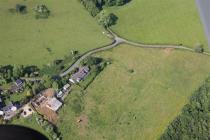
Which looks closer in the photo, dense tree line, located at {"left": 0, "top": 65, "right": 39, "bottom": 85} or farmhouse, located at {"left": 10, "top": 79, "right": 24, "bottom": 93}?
farmhouse, located at {"left": 10, "top": 79, "right": 24, "bottom": 93}

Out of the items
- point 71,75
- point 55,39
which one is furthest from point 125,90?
point 55,39

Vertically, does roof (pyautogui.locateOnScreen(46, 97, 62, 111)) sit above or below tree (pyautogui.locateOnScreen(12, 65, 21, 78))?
below

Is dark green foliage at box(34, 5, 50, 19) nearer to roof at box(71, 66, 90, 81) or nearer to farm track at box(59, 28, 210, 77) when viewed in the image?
farm track at box(59, 28, 210, 77)

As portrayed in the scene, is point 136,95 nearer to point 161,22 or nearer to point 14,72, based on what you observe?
point 161,22

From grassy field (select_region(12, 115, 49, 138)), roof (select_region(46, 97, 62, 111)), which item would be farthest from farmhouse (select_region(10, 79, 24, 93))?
grassy field (select_region(12, 115, 49, 138))

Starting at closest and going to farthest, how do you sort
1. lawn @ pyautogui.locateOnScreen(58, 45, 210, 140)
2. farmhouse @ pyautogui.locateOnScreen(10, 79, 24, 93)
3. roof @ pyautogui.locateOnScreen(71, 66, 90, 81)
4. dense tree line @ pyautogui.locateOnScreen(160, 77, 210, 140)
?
dense tree line @ pyautogui.locateOnScreen(160, 77, 210, 140), lawn @ pyautogui.locateOnScreen(58, 45, 210, 140), farmhouse @ pyautogui.locateOnScreen(10, 79, 24, 93), roof @ pyautogui.locateOnScreen(71, 66, 90, 81)

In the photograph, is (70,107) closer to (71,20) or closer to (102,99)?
(102,99)

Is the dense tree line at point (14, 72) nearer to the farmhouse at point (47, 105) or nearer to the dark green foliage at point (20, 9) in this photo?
the farmhouse at point (47, 105)
